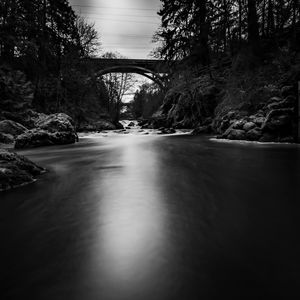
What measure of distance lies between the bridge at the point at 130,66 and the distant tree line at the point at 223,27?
10.3ft

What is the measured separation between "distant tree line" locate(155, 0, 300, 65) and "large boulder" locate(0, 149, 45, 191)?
14863mm

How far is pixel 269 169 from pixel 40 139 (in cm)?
903

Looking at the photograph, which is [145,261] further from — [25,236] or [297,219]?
[297,219]

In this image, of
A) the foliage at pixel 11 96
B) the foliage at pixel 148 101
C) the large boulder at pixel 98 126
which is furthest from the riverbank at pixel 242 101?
the foliage at pixel 11 96

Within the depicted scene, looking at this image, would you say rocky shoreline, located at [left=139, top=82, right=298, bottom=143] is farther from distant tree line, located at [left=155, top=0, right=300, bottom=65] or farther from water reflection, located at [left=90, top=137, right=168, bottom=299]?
water reflection, located at [left=90, top=137, right=168, bottom=299]

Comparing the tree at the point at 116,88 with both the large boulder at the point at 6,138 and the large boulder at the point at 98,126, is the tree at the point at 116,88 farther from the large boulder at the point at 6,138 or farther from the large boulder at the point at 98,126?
the large boulder at the point at 6,138

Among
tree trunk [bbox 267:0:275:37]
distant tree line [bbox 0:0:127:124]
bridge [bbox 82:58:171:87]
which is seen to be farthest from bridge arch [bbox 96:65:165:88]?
tree trunk [bbox 267:0:275:37]

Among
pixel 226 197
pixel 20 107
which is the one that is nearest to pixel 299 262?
pixel 226 197

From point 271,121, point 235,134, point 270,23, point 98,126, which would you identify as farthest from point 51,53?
point 271,121

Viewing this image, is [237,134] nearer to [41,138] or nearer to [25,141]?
[41,138]

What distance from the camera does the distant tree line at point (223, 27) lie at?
15352 millimetres

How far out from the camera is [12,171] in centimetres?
371

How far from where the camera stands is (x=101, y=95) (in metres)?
31.3

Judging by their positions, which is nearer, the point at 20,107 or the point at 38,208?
the point at 38,208
